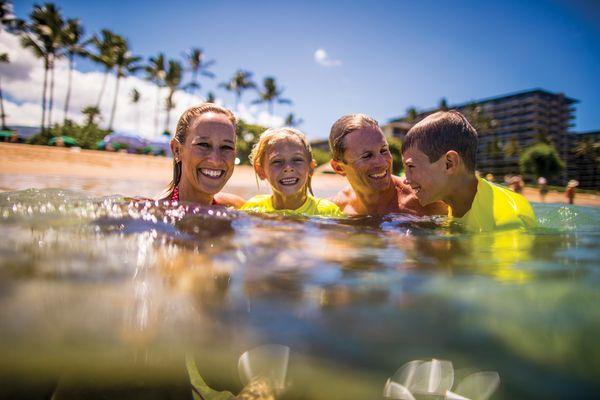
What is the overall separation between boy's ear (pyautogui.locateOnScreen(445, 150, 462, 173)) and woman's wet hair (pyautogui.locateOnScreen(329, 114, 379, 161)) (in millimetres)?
1203

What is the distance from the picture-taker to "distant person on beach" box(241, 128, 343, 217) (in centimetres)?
420

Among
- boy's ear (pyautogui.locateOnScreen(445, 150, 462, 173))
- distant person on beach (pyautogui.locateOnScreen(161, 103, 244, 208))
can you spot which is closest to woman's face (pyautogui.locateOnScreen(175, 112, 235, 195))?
distant person on beach (pyautogui.locateOnScreen(161, 103, 244, 208))

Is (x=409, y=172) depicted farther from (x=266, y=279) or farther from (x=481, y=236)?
(x=266, y=279)

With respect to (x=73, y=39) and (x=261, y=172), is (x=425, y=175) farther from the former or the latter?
(x=73, y=39)

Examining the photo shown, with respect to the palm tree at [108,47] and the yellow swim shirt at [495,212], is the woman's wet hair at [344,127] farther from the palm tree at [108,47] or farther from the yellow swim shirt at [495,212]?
the palm tree at [108,47]

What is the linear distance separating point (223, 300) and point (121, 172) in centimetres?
1836

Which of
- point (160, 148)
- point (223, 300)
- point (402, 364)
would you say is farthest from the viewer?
point (160, 148)

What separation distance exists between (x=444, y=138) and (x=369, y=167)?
103cm

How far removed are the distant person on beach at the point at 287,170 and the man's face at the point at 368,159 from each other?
44cm

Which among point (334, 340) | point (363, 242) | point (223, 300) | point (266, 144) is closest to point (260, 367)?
point (334, 340)

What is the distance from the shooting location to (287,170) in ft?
13.6

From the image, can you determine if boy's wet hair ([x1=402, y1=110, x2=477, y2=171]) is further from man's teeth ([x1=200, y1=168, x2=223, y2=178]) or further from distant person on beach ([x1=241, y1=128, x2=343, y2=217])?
man's teeth ([x1=200, y1=168, x2=223, y2=178])

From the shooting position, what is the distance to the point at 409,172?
354 cm

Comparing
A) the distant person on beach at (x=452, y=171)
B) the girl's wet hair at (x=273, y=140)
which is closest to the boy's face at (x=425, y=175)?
the distant person on beach at (x=452, y=171)
